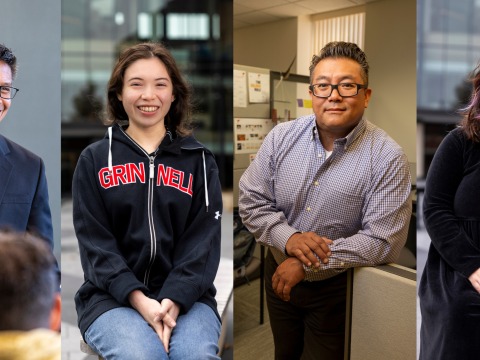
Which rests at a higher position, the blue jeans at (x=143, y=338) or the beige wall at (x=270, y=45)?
the beige wall at (x=270, y=45)

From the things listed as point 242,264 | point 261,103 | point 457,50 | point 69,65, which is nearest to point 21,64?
point 69,65

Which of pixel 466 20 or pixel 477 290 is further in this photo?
pixel 466 20

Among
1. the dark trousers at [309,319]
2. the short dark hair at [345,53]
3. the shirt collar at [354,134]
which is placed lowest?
the dark trousers at [309,319]

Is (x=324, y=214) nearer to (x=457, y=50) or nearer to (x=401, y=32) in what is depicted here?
(x=401, y=32)

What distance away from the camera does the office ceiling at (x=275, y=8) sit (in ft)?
6.25

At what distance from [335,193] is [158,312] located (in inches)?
29.2

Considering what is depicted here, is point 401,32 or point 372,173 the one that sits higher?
point 401,32

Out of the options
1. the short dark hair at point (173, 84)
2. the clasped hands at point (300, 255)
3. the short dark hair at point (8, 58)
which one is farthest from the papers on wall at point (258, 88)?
the short dark hair at point (8, 58)

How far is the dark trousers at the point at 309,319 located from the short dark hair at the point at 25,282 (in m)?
0.89

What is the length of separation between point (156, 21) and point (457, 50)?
120 cm

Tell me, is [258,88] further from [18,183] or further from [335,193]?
[18,183]

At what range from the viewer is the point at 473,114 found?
1866mm

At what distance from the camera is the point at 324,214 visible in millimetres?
1883

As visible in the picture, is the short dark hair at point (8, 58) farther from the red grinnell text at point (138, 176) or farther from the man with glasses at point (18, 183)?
the red grinnell text at point (138, 176)
